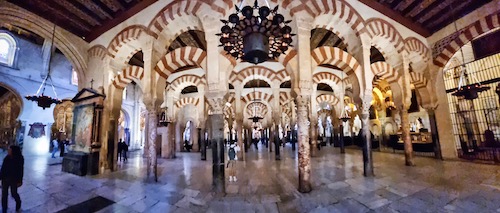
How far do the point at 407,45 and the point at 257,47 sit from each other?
6.37 metres

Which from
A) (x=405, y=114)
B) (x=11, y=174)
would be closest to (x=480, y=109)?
(x=405, y=114)

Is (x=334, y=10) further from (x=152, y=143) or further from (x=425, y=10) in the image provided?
(x=152, y=143)

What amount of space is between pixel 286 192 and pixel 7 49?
14097mm

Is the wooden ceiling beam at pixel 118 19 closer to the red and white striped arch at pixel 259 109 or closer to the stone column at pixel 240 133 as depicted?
the stone column at pixel 240 133

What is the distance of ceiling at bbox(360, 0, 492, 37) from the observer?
19.5ft

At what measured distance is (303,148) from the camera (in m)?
4.27

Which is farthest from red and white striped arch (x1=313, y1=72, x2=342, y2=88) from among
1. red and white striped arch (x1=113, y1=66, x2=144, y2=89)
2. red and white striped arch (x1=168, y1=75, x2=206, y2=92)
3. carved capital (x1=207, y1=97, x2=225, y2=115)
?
red and white striped arch (x1=113, y1=66, x2=144, y2=89)

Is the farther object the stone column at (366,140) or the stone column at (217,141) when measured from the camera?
the stone column at (366,140)

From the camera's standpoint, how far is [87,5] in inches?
219

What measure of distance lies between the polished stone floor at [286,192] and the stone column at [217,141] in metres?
0.32

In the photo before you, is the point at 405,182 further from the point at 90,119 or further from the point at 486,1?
the point at 90,119

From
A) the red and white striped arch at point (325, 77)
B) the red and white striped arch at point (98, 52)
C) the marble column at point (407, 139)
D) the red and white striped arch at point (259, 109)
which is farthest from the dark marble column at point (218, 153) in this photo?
the red and white striped arch at point (259, 109)

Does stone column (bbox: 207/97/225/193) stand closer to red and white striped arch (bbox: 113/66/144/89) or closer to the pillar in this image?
the pillar

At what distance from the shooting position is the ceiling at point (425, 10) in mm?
5934
